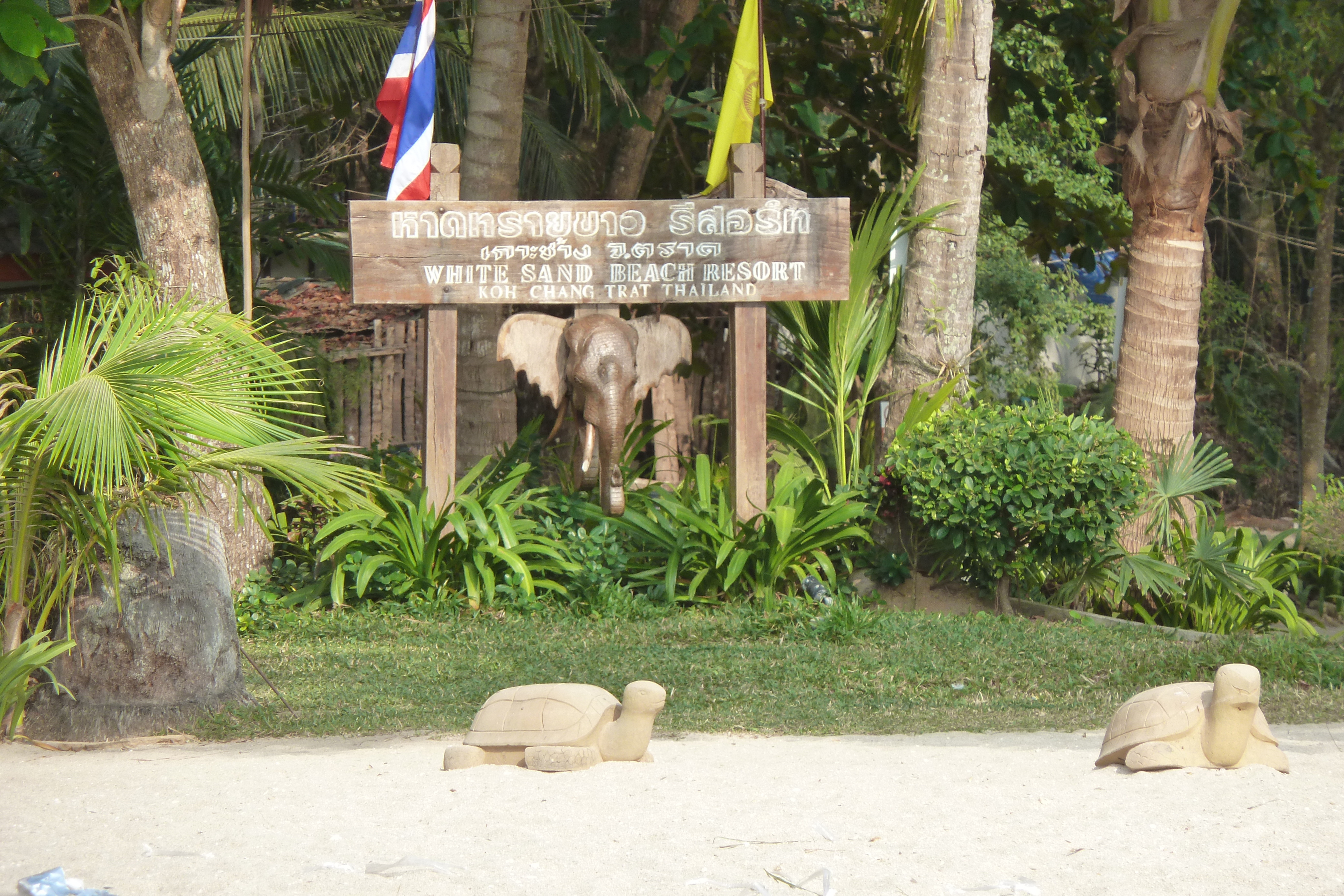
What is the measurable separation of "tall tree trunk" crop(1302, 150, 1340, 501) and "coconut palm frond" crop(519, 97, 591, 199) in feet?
24.8

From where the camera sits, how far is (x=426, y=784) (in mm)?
4668

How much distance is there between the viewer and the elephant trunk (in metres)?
8.02

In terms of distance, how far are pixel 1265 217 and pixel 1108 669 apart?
1110cm

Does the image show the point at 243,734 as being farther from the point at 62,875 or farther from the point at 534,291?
the point at 534,291

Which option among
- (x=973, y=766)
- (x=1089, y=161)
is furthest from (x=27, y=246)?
(x=1089, y=161)

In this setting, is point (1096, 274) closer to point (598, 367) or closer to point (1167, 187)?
point (1167, 187)

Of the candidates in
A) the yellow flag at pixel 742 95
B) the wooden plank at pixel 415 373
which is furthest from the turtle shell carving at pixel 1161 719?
the wooden plank at pixel 415 373

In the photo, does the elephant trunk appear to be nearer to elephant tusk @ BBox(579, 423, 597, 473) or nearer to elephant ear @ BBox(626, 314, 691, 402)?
elephant tusk @ BBox(579, 423, 597, 473)

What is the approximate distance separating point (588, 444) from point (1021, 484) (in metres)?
2.59

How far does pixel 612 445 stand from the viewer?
8047mm

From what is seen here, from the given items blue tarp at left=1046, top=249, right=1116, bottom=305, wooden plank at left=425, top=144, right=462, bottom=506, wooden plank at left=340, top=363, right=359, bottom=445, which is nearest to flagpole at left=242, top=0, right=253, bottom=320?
wooden plank at left=425, top=144, right=462, bottom=506

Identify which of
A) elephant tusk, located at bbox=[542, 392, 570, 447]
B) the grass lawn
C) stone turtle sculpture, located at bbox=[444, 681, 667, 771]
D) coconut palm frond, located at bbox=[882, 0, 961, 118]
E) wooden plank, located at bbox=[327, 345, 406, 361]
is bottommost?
the grass lawn

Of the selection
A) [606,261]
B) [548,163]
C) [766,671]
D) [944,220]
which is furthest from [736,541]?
[548,163]

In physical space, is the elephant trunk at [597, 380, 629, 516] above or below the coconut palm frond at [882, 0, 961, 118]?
below
